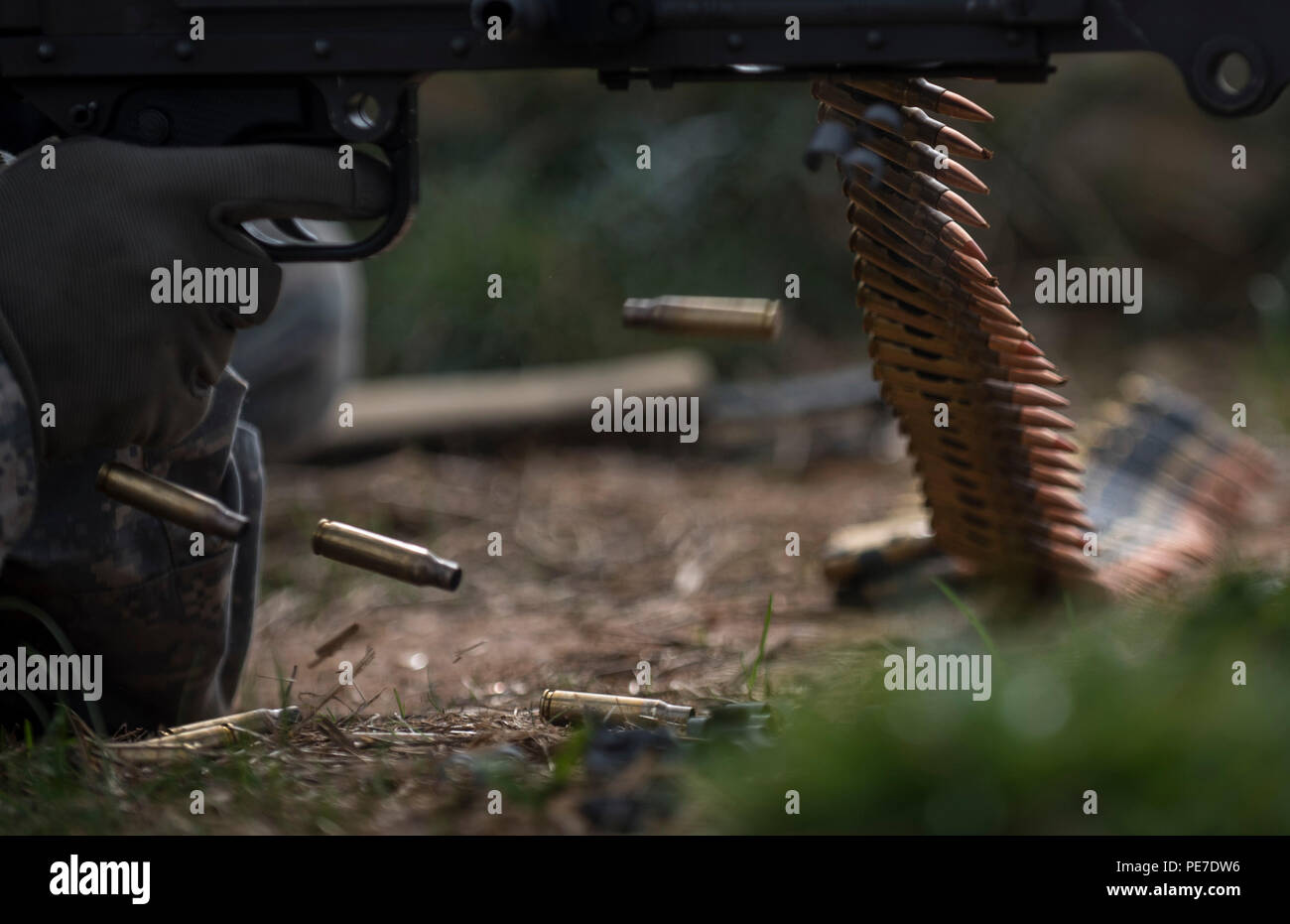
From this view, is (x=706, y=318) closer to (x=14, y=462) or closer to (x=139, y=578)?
(x=139, y=578)

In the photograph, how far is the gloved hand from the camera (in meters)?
2.14

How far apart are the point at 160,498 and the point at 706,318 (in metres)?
1.06

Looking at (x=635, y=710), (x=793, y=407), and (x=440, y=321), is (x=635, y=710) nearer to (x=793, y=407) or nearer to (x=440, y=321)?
(x=793, y=407)

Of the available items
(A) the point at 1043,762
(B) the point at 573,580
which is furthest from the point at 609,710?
(B) the point at 573,580

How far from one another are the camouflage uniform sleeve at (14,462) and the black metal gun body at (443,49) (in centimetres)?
48

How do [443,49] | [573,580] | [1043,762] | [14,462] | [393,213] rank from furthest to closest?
[573,580] < [393,213] < [443,49] < [14,462] < [1043,762]

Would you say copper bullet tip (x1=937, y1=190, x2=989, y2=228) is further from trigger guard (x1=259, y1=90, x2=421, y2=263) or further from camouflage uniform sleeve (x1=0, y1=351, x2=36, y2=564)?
camouflage uniform sleeve (x1=0, y1=351, x2=36, y2=564)

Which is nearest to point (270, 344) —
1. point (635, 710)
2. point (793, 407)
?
point (793, 407)

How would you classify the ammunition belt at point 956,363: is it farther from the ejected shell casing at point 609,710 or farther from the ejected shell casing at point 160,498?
the ejected shell casing at point 160,498

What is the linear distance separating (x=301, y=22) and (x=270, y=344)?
2.35 meters

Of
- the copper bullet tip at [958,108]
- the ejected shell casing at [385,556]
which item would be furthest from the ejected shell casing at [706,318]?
the ejected shell casing at [385,556]

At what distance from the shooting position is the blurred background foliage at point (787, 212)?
7.03 meters

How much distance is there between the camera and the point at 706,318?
2.75 m

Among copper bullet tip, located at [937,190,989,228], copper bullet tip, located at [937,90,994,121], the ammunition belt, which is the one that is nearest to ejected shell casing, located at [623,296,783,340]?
the ammunition belt
